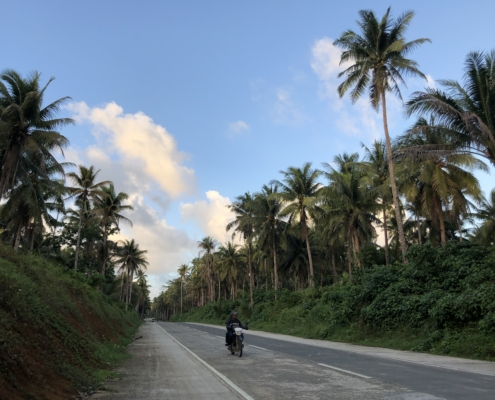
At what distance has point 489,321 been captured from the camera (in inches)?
462

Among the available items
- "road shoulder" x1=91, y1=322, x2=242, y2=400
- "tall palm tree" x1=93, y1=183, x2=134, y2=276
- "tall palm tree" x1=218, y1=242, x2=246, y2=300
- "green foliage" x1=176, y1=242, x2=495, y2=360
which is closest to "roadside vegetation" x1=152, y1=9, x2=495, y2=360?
"green foliage" x1=176, y1=242, x2=495, y2=360

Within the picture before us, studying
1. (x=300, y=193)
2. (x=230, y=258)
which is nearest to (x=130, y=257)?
(x=230, y=258)

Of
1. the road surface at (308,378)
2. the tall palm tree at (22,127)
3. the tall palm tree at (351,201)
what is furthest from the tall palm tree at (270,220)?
the road surface at (308,378)

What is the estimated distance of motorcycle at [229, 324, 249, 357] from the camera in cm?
1232

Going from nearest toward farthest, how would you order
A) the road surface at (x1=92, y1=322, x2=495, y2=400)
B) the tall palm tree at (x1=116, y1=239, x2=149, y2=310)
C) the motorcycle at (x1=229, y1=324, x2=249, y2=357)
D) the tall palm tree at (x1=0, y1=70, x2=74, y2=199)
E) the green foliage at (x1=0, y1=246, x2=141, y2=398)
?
the green foliage at (x1=0, y1=246, x2=141, y2=398), the road surface at (x1=92, y1=322, x2=495, y2=400), the motorcycle at (x1=229, y1=324, x2=249, y2=357), the tall palm tree at (x1=0, y1=70, x2=74, y2=199), the tall palm tree at (x1=116, y1=239, x2=149, y2=310)

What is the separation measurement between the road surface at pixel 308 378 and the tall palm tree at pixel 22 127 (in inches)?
569

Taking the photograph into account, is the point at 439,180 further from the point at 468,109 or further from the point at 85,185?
the point at 85,185

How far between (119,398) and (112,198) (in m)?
35.4

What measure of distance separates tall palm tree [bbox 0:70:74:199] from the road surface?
14462 millimetres

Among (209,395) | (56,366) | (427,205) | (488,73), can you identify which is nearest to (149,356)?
(56,366)

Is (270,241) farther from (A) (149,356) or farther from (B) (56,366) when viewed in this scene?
(B) (56,366)

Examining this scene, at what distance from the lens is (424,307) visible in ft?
49.9

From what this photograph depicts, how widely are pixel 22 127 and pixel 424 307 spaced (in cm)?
2203

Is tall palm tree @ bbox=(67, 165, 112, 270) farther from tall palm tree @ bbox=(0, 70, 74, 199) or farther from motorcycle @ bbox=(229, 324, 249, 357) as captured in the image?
motorcycle @ bbox=(229, 324, 249, 357)
